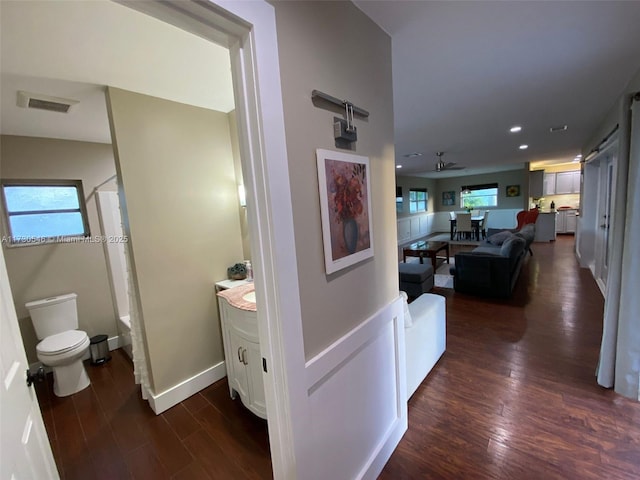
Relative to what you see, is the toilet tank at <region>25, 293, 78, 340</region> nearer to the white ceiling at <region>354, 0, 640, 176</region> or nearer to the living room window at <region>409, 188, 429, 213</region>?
the white ceiling at <region>354, 0, 640, 176</region>

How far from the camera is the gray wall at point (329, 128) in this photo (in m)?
0.99

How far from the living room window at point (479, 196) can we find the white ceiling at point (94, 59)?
10.8 meters

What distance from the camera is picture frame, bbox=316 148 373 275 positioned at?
43.8 inches

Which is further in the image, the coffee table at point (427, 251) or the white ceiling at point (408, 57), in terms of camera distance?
the coffee table at point (427, 251)

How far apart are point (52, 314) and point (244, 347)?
2160mm

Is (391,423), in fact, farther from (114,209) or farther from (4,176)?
(4,176)

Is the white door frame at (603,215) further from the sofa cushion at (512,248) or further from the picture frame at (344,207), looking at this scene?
the picture frame at (344,207)

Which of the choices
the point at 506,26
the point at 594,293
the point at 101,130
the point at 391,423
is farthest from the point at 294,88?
the point at 594,293

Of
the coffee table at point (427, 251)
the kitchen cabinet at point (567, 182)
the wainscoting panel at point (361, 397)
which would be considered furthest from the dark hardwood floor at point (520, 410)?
the kitchen cabinet at point (567, 182)

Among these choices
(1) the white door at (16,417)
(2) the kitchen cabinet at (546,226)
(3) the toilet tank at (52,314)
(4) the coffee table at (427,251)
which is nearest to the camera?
(1) the white door at (16,417)

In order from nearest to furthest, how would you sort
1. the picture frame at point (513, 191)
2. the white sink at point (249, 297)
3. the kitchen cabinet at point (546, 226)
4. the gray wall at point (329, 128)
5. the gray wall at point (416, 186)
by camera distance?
the gray wall at point (329, 128)
the white sink at point (249, 297)
the kitchen cabinet at point (546, 226)
the gray wall at point (416, 186)
the picture frame at point (513, 191)

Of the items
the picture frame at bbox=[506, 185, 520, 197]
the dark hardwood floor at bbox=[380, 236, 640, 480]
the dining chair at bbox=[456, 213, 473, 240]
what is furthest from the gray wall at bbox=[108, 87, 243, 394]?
the picture frame at bbox=[506, 185, 520, 197]

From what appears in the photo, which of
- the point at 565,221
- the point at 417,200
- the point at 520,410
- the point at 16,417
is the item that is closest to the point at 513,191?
the point at 565,221

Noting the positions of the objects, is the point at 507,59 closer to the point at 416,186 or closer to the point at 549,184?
the point at 416,186
